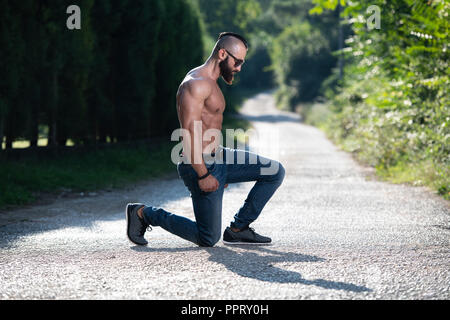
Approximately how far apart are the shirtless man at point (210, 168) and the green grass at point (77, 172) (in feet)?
11.3

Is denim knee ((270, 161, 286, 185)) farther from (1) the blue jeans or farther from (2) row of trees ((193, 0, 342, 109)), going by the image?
(2) row of trees ((193, 0, 342, 109))

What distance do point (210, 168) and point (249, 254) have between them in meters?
0.80

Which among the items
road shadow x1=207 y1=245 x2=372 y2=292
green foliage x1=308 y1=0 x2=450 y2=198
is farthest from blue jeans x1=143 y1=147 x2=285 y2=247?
green foliage x1=308 y1=0 x2=450 y2=198

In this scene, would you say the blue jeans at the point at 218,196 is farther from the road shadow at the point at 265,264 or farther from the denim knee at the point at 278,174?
the road shadow at the point at 265,264

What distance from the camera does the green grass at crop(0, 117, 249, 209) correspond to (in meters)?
8.47

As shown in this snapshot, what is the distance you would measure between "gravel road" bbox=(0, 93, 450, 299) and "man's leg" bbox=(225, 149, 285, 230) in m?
0.33

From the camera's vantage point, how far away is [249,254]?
190 inches

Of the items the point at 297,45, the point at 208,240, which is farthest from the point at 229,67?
the point at 297,45

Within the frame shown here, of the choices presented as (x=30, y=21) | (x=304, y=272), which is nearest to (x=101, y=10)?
(x=30, y=21)

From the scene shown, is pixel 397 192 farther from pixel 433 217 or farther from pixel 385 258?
pixel 385 258

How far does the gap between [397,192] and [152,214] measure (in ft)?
16.8

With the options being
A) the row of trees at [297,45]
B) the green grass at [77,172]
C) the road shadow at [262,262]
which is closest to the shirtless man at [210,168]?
the road shadow at [262,262]

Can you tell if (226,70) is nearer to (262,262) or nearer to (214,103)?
(214,103)
